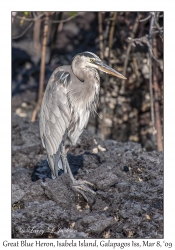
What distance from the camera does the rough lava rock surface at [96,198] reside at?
13.5 feet

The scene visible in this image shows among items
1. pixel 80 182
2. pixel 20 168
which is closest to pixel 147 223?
pixel 80 182

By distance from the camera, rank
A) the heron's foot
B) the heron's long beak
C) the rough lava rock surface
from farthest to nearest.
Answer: the heron's long beak, the heron's foot, the rough lava rock surface

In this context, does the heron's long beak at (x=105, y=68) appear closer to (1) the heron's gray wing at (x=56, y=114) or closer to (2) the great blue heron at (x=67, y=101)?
(2) the great blue heron at (x=67, y=101)

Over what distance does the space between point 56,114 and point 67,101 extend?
15 centimetres

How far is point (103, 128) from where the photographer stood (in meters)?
7.73

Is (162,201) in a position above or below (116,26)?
below

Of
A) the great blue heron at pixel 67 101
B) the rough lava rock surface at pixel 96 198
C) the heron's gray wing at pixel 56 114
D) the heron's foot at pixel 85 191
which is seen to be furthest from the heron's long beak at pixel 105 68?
the heron's foot at pixel 85 191

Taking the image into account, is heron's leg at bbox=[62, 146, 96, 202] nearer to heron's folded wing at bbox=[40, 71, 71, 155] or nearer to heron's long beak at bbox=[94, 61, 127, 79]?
heron's folded wing at bbox=[40, 71, 71, 155]

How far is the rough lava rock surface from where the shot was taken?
411 centimetres

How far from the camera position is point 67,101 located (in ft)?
15.8

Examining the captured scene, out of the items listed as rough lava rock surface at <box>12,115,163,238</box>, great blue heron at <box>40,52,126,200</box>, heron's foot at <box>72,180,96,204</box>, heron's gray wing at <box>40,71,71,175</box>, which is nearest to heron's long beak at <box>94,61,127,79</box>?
great blue heron at <box>40,52,126,200</box>

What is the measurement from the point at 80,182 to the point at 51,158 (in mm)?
346

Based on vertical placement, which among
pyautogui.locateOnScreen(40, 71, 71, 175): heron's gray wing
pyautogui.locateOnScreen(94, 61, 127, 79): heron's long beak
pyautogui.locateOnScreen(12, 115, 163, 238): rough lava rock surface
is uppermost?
pyautogui.locateOnScreen(94, 61, 127, 79): heron's long beak
